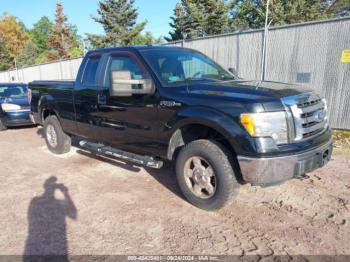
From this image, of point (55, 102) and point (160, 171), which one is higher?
point (55, 102)

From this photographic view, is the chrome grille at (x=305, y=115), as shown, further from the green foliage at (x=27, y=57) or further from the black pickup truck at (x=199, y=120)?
the green foliage at (x=27, y=57)

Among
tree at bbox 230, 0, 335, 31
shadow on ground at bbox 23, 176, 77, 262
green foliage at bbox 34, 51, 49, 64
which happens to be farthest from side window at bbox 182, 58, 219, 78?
green foliage at bbox 34, 51, 49, 64

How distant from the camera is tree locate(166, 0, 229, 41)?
35.2 metres

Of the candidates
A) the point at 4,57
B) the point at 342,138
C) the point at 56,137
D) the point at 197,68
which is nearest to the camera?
the point at 197,68

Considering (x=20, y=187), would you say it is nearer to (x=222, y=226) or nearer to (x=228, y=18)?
(x=222, y=226)

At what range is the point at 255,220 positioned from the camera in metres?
3.63

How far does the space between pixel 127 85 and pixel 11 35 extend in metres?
65.9

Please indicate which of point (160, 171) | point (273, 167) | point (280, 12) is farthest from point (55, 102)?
point (280, 12)

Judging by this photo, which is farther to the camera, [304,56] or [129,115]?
[304,56]

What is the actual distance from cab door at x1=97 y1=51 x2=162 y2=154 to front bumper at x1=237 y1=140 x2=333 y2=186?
4.46 feet

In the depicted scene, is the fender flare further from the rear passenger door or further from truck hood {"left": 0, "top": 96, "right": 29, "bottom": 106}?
truck hood {"left": 0, "top": 96, "right": 29, "bottom": 106}

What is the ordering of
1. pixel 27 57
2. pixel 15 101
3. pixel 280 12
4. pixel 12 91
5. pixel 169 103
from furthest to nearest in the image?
1. pixel 27 57
2. pixel 280 12
3. pixel 12 91
4. pixel 15 101
5. pixel 169 103

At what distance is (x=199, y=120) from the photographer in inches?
143

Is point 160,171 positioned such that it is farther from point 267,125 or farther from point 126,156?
point 267,125
